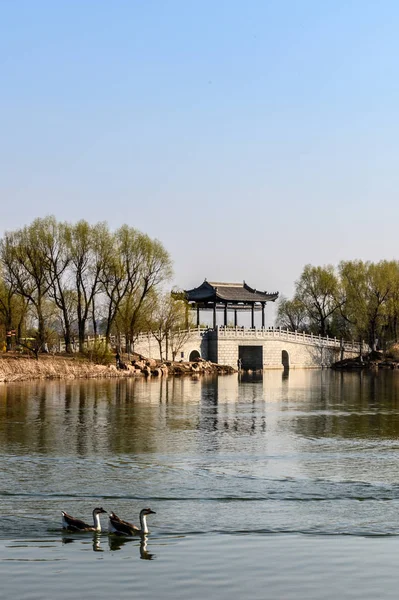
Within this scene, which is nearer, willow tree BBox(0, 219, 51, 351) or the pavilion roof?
willow tree BBox(0, 219, 51, 351)

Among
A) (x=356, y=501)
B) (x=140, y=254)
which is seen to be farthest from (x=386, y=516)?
(x=140, y=254)

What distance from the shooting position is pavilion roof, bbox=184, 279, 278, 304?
8744 cm

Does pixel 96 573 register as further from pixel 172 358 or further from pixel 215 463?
pixel 172 358

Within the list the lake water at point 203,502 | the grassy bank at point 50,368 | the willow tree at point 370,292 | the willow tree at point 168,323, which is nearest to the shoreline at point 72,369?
the grassy bank at point 50,368

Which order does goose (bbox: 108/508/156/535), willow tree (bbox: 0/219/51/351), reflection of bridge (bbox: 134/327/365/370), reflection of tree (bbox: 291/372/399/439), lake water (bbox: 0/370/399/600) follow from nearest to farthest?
lake water (bbox: 0/370/399/600) → goose (bbox: 108/508/156/535) → reflection of tree (bbox: 291/372/399/439) → willow tree (bbox: 0/219/51/351) → reflection of bridge (bbox: 134/327/365/370)

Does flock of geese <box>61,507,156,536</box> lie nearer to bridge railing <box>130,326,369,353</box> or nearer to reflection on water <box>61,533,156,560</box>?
reflection on water <box>61,533,156,560</box>

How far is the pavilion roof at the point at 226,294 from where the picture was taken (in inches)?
3442

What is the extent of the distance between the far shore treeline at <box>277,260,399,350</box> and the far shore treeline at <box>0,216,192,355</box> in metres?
26.0

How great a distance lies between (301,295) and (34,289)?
42.5 m

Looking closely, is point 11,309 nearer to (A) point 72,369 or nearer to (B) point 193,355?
(A) point 72,369

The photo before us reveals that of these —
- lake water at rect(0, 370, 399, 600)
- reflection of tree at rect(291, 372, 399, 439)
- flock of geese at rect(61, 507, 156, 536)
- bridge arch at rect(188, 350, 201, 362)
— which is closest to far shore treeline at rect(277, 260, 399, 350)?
bridge arch at rect(188, 350, 201, 362)

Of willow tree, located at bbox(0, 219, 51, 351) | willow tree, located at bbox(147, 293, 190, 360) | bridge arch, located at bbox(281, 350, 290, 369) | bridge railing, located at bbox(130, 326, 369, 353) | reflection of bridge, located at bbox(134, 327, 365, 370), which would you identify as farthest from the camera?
bridge arch, located at bbox(281, 350, 290, 369)

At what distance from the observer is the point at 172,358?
256 feet

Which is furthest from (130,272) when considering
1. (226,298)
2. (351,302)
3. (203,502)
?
(203,502)
